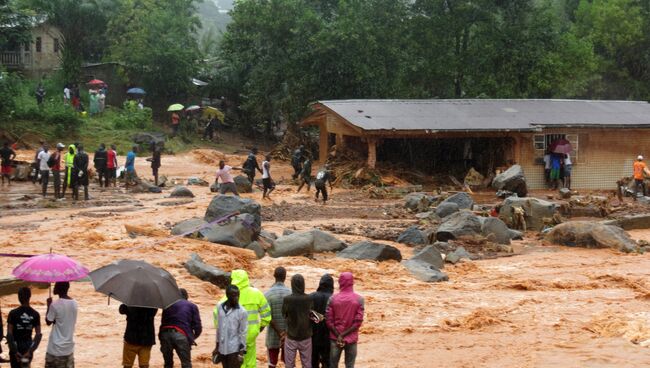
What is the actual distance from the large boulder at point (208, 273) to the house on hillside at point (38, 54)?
37.2 m

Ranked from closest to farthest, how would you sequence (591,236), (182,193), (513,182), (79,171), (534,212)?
(591,236) < (534,212) < (79,171) < (182,193) < (513,182)

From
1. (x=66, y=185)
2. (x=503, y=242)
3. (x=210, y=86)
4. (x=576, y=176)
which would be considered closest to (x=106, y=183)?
(x=66, y=185)

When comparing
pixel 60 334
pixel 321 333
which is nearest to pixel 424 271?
pixel 321 333

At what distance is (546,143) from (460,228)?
14.1 meters

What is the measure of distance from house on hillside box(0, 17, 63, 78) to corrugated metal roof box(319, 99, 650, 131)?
A: 72.4ft

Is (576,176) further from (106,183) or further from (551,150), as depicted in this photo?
(106,183)

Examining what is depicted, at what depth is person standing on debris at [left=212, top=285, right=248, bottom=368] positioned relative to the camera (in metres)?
9.28

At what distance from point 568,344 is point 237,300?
5.55 m

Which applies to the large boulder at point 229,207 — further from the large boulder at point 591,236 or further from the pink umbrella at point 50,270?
the pink umbrella at point 50,270

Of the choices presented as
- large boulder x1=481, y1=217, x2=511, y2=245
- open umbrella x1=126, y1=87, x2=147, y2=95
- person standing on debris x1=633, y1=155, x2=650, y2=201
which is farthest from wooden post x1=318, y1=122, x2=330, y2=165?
large boulder x1=481, y1=217, x2=511, y2=245

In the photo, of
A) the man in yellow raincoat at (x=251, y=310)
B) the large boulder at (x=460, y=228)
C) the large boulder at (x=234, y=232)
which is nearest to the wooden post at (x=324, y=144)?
the large boulder at (x=460, y=228)

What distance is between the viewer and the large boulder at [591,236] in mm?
21312

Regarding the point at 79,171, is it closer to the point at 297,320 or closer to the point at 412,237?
the point at 412,237

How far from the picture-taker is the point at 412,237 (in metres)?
22.0
